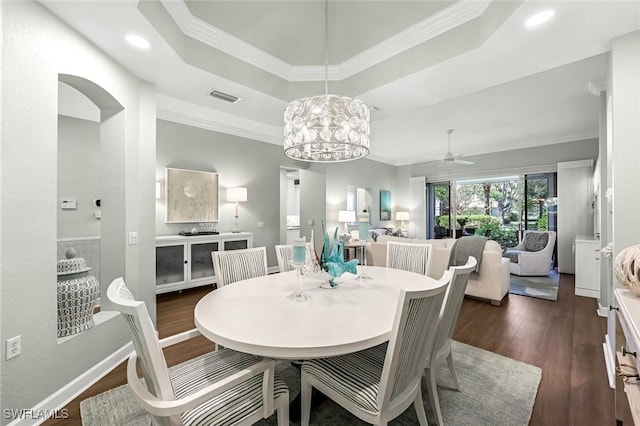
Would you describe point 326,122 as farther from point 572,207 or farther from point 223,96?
point 572,207

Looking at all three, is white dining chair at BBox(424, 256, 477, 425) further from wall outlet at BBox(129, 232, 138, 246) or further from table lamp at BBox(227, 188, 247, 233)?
table lamp at BBox(227, 188, 247, 233)

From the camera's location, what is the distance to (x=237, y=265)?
233cm

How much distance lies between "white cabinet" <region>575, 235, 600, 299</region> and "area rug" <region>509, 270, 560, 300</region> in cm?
35

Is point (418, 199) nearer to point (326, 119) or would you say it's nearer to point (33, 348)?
point (326, 119)

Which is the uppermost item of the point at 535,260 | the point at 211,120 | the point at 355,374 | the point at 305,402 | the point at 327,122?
the point at 211,120

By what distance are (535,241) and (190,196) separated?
6.86 meters

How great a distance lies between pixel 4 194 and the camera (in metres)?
1.51

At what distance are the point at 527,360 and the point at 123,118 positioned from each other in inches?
165

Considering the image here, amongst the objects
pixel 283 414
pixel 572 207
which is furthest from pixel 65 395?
pixel 572 207

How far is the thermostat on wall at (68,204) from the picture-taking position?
3.93m

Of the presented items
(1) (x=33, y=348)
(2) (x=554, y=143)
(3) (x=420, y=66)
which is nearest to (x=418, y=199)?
(2) (x=554, y=143)

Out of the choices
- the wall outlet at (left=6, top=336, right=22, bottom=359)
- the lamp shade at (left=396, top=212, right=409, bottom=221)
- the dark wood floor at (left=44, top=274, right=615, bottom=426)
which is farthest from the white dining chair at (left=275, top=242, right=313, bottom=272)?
the lamp shade at (left=396, top=212, right=409, bottom=221)

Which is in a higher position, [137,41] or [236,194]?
[137,41]

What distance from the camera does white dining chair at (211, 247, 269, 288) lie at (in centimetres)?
217
